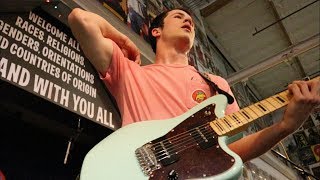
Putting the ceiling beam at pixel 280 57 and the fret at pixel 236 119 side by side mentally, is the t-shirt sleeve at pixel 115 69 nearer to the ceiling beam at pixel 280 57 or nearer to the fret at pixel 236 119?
the fret at pixel 236 119

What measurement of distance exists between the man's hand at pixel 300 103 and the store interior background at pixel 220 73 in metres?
0.68

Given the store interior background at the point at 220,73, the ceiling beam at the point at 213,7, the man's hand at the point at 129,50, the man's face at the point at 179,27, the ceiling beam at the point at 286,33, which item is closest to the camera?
the store interior background at the point at 220,73

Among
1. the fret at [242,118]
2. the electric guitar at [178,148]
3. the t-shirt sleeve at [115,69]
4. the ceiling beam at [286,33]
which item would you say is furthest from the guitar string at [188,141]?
the ceiling beam at [286,33]

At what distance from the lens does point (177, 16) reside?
152 centimetres

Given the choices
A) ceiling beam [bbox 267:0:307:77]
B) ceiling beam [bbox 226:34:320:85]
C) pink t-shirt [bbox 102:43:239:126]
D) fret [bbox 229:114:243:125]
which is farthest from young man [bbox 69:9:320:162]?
ceiling beam [bbox 267:0:307:77]

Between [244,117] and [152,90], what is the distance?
36 cm

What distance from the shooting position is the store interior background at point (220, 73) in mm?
1112

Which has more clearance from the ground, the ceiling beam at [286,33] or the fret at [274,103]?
the ceiling beam at [286,33]

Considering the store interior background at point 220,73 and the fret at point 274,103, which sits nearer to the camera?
the fret at point 274,103

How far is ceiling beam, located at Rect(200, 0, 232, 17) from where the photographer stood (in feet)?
11.7

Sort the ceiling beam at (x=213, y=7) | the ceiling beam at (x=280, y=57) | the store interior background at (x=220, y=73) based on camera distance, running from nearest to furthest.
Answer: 1. the store interior background at (x=220, y=73)
2. the ceiling beam at (x=280, y=57)
3. the ceiling beam at (x=213, y=7)

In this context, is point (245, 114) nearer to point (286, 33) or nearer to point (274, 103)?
point (274, 103)

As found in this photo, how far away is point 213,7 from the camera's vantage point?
143 inches

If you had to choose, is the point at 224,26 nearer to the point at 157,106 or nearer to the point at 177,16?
the point at 177,16
